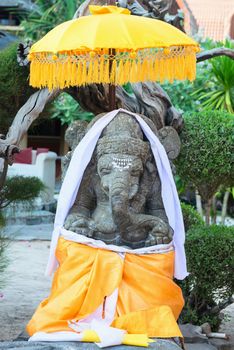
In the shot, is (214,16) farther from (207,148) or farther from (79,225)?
(79,225)

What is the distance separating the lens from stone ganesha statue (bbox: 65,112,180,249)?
406 centimetres

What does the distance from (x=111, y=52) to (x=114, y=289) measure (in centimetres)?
140

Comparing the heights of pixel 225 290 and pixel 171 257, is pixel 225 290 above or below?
below

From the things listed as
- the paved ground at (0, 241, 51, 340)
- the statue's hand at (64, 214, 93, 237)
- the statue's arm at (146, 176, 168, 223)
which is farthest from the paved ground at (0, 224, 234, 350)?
the statue's hand at (64, 214, 93, 237)

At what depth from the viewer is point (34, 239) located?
10758mm

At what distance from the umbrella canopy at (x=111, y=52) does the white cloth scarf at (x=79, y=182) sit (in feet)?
0.99

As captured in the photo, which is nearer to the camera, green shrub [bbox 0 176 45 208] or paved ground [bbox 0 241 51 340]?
green shrub [bbox 0 176 45 208]

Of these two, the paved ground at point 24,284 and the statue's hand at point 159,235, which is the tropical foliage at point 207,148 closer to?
the paved ground at point 24,284

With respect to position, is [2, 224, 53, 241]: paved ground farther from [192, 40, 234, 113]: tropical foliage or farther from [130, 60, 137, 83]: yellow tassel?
[130, 60, 137, 83]: yellow tassel

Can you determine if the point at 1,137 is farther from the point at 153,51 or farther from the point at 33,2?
the point at 33,2

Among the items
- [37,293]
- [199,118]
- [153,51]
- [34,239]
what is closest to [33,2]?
[34,239]

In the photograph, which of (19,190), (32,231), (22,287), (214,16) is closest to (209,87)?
(32,231)

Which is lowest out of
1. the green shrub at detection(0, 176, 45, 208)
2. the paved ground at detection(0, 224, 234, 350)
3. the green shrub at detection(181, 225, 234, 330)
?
the paved ground at detection(0, 224, 234, 350)

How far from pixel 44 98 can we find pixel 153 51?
→ 4.04 ft
